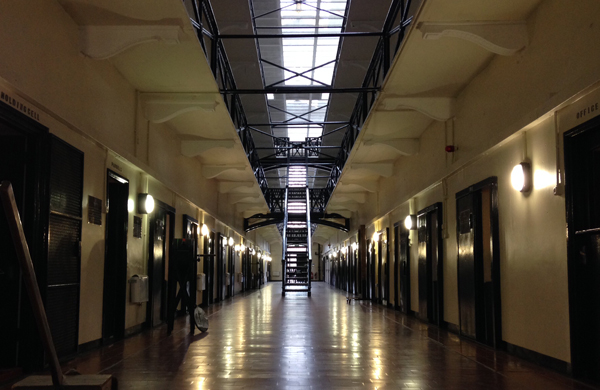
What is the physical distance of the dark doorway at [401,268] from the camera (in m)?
11.4

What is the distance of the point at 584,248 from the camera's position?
15.3 ft

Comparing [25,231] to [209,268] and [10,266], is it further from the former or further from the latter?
[209,268]

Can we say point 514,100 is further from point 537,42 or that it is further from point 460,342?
point 460,342

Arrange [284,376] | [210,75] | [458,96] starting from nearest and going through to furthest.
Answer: [284,376]
[210,75]
[458,96]

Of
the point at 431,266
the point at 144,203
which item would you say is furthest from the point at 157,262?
the point at 431,266

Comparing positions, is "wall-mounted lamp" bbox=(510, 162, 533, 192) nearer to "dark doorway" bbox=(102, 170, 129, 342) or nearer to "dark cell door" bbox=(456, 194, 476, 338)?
"dark cell door" bbox=(456, 194, 476, 338)

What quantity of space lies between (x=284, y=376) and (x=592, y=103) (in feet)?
10.8

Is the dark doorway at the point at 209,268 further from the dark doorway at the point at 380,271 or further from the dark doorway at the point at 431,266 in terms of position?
the dark doorway at the point at 431,266

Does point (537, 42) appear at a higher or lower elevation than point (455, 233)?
higher

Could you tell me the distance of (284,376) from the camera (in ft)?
15.9

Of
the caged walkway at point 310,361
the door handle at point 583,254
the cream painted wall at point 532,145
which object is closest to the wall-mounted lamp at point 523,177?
the cream painted wall at point 532,145

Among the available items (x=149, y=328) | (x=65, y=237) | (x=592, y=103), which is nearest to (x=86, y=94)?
(x=65, y=237)

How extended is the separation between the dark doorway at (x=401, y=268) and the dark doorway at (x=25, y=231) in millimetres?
7644

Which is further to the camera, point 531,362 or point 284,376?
point 531,362
